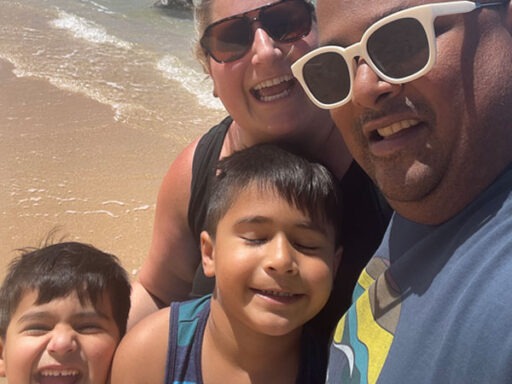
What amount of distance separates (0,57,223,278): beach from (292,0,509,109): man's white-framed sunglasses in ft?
9.22

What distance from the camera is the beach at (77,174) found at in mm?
4177

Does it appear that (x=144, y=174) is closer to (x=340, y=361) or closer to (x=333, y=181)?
(x=333, y=181)

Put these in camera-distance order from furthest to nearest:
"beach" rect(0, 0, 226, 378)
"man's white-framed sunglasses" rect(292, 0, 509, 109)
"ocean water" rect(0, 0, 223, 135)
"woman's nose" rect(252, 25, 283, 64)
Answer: "ocean water" rect(0, 0, 223, 135), "beach" rect(0, 0, 226, 378), "woman's nose" rect(252, 25, 283, 64), "man's white-framed sunglasses" rect(292, 0, 509, 109)

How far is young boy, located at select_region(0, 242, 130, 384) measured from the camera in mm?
2033

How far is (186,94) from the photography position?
6941mm

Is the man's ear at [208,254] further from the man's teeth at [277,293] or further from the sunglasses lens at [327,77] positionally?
the sunglasses lens at [327,77]

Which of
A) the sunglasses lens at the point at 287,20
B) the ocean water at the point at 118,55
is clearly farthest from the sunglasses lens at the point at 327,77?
the ocean water at the point at 118,55

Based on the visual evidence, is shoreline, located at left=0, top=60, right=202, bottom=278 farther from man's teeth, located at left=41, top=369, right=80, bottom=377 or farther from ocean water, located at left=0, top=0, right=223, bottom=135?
man's teeth, located at left=41, top=369, right=80, bottom=377

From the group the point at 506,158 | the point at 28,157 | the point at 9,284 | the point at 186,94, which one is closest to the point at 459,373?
the point at 506,158

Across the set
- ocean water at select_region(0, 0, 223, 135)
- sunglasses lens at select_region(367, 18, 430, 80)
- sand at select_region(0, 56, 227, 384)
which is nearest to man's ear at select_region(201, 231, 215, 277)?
sunglasses lens at select_region(367, 18, 430, 80)

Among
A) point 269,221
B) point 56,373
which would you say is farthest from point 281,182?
point 56,373

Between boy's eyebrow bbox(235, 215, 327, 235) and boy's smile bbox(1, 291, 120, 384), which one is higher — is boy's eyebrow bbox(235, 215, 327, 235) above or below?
above

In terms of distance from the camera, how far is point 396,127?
1.34 m

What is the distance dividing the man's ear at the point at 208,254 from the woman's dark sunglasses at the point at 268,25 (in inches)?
A: 25.2
